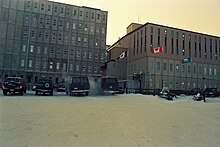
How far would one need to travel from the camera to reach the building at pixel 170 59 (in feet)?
167

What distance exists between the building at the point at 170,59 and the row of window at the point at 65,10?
1266 cm

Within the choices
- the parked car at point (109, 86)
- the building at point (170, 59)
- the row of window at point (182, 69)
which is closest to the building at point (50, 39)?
the building at point (170, 59)

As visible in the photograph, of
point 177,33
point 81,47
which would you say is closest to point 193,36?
point 177,33

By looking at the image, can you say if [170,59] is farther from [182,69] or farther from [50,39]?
[50,39]

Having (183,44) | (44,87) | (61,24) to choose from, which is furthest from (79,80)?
(61,24)

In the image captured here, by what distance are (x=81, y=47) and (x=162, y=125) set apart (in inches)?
2199

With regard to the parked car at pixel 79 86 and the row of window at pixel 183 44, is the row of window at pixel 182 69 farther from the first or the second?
the parked car at pixel 79 86

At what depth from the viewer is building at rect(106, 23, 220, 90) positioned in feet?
167

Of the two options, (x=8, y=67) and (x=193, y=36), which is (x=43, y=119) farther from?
(x=193, y=36)

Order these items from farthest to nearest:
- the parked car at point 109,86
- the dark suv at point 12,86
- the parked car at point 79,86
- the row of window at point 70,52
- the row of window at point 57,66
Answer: the row of window at point 70,52 < the row of window at point 57,66 < the parked car at point 109,86 < the parked car at point 79,86 < the dark suv at point 12,86

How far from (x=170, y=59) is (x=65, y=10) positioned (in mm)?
34676

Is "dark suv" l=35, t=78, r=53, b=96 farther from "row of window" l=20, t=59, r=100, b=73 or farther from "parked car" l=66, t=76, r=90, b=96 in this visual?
"row of window" l=20, t=59, r=100, b=73

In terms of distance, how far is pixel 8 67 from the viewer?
53.6m

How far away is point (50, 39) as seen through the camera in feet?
194
